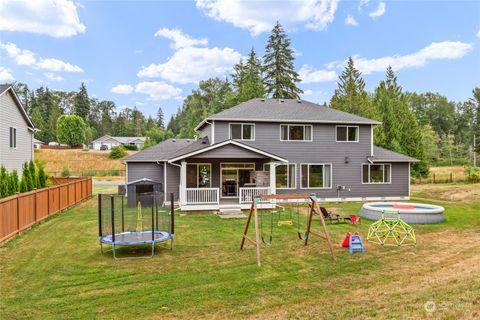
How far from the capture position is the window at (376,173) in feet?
68.9

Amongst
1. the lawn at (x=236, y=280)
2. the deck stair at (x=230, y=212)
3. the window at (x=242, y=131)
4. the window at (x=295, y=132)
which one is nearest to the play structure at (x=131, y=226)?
the lawn at (x=236, y=280)

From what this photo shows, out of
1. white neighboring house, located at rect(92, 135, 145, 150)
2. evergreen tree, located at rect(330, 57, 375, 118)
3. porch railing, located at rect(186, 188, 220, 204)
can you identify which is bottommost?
porch railing, located at rect(186, 188, 220, 204)

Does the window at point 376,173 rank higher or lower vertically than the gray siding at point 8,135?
lower

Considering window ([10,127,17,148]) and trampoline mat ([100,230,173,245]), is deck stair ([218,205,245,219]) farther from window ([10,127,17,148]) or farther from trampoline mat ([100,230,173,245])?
window ([10,127,17,148])

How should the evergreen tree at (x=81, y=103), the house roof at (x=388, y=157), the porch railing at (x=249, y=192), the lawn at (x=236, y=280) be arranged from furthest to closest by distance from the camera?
1. the evergreen tree at (x=81, y=103)
2. the house roof at (x=388, y=157)
3. the porch railing at (x=249, y=192)
4. the lawn at (x=236, y=280)

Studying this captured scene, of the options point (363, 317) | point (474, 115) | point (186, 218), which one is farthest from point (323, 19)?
point (474, 115)

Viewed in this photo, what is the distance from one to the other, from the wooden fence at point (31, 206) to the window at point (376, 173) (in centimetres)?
1716

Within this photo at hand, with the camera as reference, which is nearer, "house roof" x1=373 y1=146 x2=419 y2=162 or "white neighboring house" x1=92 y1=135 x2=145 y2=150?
"house roof" x1=373 y1=146 x2=419 y2=162

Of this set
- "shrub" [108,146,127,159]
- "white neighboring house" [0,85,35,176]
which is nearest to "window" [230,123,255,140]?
"white neighboring house" [0,85,35,176]

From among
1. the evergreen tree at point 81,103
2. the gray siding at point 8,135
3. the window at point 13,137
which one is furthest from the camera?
the evergreen tree at point 81,103

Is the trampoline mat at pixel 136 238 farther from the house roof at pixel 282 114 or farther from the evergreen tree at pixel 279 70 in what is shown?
the evergreen tree at pixel 279 70

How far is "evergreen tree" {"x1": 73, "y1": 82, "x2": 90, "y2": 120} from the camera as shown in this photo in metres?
84.6

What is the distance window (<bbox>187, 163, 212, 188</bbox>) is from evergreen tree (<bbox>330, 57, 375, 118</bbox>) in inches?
985

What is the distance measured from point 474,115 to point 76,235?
8311 centimetres
